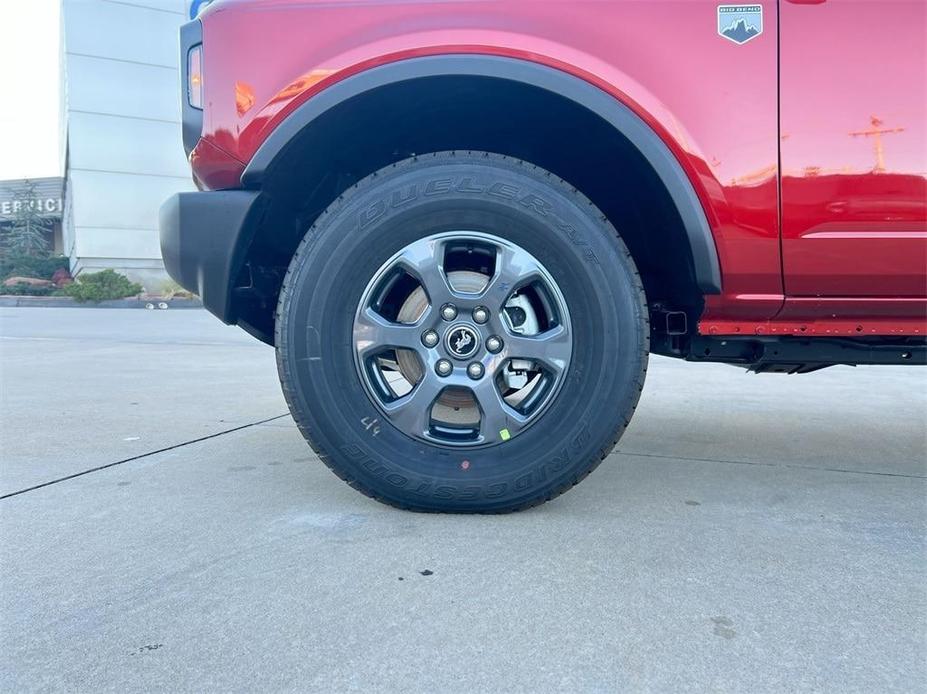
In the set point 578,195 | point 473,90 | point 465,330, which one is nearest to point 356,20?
point 473,90

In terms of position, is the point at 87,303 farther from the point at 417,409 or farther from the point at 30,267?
the point at 417,409

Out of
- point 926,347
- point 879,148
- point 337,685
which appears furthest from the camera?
point 926,347

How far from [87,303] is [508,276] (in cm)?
2142

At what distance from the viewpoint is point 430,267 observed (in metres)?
1.89

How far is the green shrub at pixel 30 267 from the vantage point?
27469mm

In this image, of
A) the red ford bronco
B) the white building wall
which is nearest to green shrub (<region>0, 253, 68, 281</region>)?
the white building wall

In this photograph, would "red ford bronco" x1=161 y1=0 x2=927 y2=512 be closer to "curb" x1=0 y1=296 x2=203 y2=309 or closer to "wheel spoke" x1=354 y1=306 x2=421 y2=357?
"wheel spoke" x1=354 y1=306 x2=421 y2=357

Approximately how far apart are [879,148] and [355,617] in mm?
1851

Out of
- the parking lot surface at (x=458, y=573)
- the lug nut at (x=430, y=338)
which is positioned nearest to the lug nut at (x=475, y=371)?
the lug nut at (x=430, y=338)

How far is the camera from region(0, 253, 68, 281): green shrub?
27.5m

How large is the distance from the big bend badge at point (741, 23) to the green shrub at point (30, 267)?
103 feet

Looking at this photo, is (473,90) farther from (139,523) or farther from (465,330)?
(139,523)

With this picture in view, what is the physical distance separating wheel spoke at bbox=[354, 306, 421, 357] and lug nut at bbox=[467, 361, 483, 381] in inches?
6.5

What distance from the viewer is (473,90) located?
1.96 metres
